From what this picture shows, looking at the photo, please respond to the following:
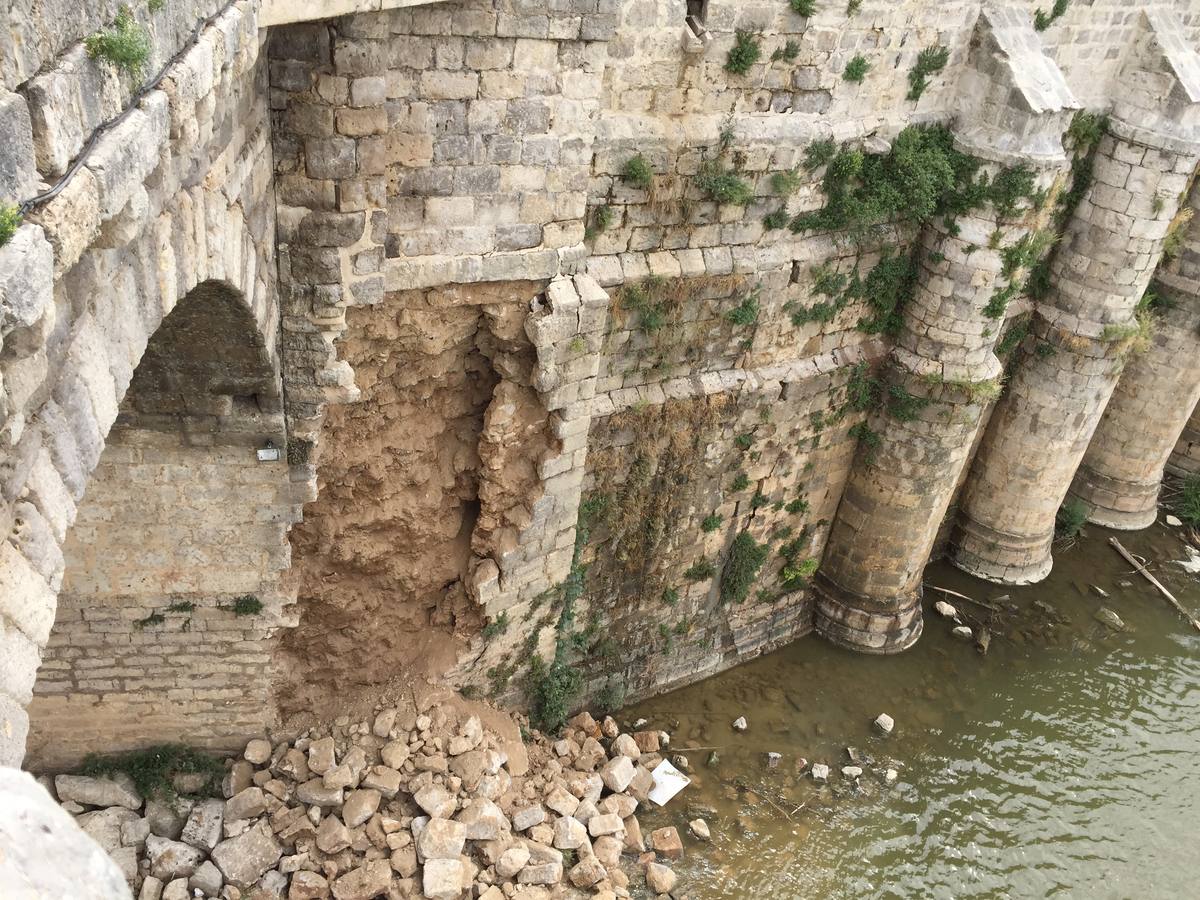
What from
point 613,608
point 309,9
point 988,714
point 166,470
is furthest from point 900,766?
point 309,9

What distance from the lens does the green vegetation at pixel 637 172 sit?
726cm

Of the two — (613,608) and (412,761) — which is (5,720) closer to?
(412,761)

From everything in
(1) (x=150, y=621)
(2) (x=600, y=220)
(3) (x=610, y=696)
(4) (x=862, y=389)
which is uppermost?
(2) (x=600, y=220)

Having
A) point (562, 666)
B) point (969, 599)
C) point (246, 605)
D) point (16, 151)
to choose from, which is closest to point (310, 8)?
point (16, 151)

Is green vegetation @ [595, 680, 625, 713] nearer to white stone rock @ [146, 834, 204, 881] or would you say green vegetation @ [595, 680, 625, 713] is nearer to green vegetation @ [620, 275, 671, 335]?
green vegetation @ [620, 275, 671, 335]

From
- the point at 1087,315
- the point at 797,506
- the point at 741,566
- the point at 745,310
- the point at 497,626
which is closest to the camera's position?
the point at 497,626

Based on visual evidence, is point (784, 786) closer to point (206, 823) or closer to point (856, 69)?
point (206, 823)

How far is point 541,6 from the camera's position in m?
5.70

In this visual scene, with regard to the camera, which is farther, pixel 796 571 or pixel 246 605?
pixel 796 571

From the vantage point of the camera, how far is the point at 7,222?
2.12m

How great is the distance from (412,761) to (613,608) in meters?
2.54

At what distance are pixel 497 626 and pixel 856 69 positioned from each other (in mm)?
5475

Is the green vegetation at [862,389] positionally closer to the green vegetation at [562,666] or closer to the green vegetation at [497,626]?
the green vegetation at [562,666]

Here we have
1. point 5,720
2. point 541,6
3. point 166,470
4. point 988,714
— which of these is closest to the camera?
point 5,720
